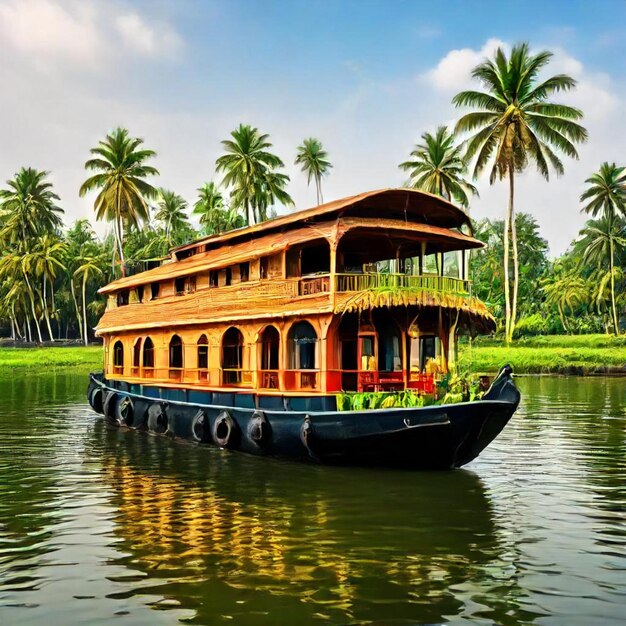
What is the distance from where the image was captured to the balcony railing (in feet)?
44.9

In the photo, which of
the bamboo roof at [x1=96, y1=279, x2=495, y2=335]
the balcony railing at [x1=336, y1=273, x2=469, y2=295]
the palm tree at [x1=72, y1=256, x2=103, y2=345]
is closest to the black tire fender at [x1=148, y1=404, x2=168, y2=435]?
the bamboo roof at [x1=96, y1=279, x2=495, y2=335]

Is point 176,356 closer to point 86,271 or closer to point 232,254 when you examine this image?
point 232,254

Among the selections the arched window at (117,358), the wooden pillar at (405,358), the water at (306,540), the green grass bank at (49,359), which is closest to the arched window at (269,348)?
the water at (306,540)

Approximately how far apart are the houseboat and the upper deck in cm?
4

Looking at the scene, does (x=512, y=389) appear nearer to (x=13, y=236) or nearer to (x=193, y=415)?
(x=193, y=415)

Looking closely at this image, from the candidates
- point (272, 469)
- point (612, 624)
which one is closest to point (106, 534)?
point (272, 469)

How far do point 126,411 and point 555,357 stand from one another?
90.7 feet

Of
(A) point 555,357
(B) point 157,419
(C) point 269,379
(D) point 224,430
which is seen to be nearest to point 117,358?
(B) point 157,419

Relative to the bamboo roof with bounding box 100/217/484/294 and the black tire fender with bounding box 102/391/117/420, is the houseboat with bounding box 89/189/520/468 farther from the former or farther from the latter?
the black tire fender with bounding box 102/391/117/420

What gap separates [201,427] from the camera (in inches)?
639

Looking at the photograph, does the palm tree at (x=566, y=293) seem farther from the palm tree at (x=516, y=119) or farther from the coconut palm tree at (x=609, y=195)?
the palm tree at (x=516, y=119)

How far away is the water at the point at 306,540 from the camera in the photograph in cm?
714

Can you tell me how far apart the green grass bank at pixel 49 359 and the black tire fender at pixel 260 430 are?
119 ft

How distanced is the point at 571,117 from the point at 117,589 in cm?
3383
